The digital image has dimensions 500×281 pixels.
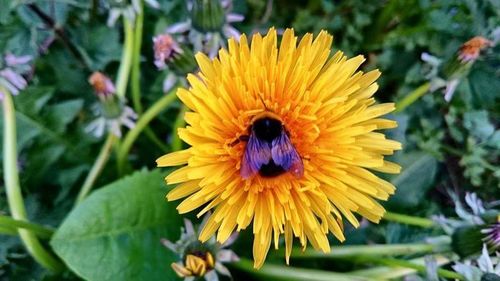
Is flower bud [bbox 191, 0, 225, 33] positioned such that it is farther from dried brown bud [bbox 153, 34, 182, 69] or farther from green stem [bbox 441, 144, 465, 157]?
green stem [bbox 441, 144, 465, 157]

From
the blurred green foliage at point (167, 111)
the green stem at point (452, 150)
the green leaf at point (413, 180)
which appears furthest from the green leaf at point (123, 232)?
the green stem at point (452, 150)

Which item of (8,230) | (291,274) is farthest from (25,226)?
(291,274)

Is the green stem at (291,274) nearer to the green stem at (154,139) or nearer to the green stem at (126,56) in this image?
the green stem at (154,139)

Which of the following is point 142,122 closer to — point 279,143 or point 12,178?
point 12,178

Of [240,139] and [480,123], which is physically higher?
[240,139]

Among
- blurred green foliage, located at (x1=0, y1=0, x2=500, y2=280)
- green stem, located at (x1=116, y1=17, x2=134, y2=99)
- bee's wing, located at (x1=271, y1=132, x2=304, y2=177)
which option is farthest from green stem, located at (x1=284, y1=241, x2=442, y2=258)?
green stem, located at (x1=116, y1=17, x2=134, y2=99)

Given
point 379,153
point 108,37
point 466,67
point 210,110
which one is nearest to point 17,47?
point 108,37
